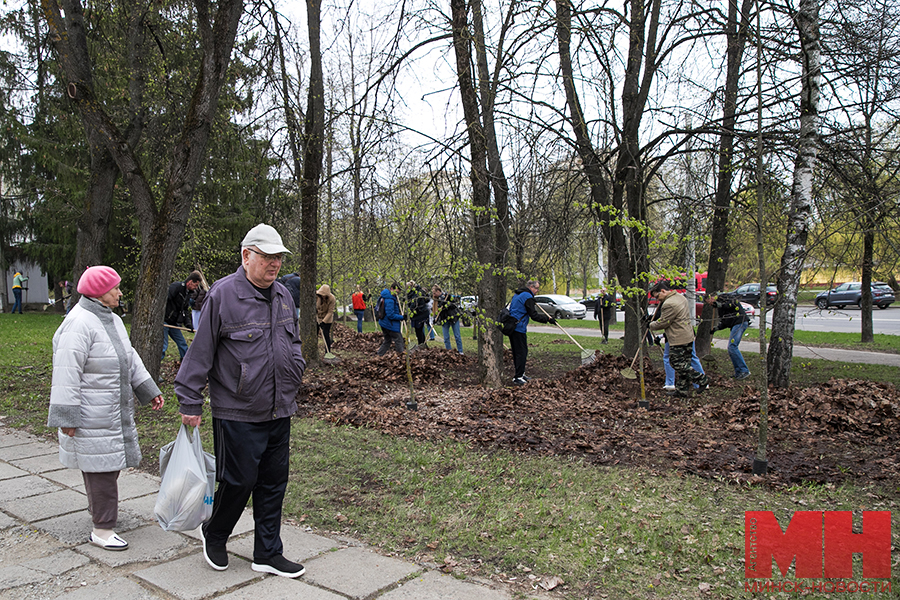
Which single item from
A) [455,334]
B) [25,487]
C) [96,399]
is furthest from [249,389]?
[455,334]

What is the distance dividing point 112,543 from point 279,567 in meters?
1.15

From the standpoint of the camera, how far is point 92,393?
375 centimetres

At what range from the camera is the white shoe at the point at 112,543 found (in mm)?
3740

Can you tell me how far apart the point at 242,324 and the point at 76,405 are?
1.25 m

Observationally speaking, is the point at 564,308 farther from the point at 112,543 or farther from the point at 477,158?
the point at 112,543

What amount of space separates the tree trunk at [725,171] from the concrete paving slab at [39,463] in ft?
26.6

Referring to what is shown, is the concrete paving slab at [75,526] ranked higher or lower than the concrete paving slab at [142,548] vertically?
lower

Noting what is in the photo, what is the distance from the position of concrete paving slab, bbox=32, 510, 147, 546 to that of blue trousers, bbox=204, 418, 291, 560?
103 cm

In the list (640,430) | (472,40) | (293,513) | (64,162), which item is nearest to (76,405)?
(293,513)

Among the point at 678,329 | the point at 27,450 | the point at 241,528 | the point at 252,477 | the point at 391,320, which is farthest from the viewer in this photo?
the point at 391,320

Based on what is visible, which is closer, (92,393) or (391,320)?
(92,393)

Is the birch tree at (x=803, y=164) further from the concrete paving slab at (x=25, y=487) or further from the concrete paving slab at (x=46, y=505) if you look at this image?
the concrete paving slab at (x=25, y=487)

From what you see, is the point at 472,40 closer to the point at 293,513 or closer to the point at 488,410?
the point at 488,410

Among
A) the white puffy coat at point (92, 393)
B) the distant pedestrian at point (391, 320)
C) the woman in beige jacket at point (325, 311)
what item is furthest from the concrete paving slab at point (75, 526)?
the woman in beige jacket at point (325, 311)
